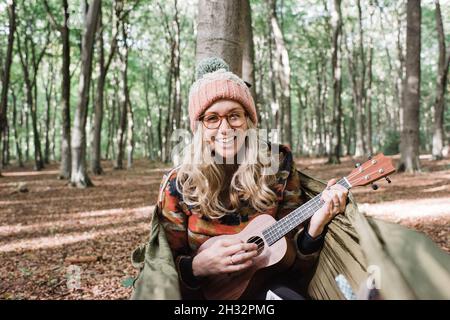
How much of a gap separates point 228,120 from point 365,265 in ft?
3.38

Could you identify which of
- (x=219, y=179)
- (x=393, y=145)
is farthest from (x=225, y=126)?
(x=393, y=145)

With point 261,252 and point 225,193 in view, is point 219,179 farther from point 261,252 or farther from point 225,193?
point 261,252

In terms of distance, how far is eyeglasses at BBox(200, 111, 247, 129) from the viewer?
2172 millimetres

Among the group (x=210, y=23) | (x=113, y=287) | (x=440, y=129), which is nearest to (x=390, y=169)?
(x=210, y=23)

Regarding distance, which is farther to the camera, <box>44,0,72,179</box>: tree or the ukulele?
<box>44,0,72,179</box>: tree

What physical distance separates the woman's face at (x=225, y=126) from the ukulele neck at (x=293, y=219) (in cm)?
47

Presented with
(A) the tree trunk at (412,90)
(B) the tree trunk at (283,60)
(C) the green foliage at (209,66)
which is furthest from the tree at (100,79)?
(C) the green foliage at (209,66)

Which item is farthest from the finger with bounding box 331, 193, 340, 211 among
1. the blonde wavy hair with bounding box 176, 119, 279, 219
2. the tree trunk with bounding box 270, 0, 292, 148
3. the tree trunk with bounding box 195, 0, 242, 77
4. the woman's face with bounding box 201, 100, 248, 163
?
the tree trunk with bounding box 270, 0, 292, 148

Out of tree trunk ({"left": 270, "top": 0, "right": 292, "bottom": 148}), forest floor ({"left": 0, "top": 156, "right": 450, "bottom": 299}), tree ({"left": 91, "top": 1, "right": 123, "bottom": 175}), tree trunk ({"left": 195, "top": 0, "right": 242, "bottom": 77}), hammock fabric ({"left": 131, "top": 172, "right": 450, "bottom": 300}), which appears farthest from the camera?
tree ({"left": 91, "top": 1, "right": 123, "bottom": 175})

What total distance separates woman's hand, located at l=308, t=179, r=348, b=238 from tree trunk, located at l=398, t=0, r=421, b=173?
36.2 ft

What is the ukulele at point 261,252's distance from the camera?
83.0 inches

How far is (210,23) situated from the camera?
336 centimetres

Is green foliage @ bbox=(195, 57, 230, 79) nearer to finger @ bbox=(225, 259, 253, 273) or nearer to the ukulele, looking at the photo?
the ukulele

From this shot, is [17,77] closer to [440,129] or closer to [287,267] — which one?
[440,129]
